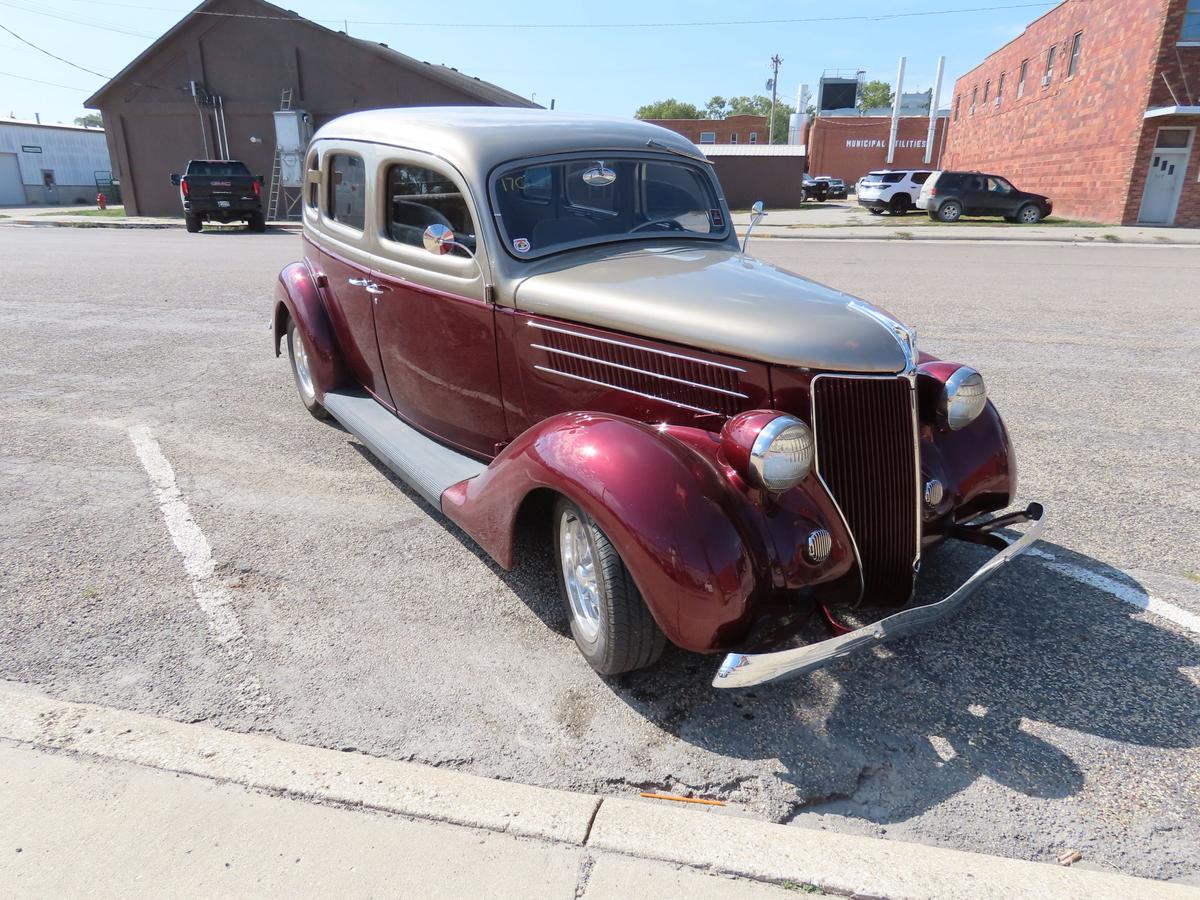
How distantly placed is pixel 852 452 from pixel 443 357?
2.05 meters

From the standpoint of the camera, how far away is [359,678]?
2.85 meters

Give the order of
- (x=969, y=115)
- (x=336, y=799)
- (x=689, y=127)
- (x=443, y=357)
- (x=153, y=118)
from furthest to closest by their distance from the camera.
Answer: (x=689, y=127) → (x=969, y=115) → (x=153, y=118) → (x=443, y=357) → (x=336, y=799)

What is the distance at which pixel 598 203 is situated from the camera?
12.5 feet

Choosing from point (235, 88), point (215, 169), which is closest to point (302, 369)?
point (215, 169)

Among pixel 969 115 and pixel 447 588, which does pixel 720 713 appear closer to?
pixel 447 588

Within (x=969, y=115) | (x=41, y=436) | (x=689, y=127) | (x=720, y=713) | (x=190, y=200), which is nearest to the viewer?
(x=720, y=713)

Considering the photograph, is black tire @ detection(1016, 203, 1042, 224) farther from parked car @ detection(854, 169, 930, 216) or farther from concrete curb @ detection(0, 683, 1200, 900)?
concrete curb @ detection(0, 683, 1200, 900)

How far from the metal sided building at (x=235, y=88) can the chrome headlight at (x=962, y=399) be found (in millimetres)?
24771

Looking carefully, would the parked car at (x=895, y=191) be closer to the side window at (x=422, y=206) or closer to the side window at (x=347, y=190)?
the side window at (x=347, y=190)

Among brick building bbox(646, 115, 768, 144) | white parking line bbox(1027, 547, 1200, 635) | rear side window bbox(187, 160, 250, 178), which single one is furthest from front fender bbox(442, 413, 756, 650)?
brick building bbox(646, 115, 768, 144)

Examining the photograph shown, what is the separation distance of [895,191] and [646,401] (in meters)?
28.6

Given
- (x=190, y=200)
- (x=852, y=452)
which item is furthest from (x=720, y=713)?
(x=190, y=200)

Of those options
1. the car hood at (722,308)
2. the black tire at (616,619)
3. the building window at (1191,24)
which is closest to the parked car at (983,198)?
the building window at (1191,24)

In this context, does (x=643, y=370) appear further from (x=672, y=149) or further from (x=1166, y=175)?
(x=1166, y=175)
